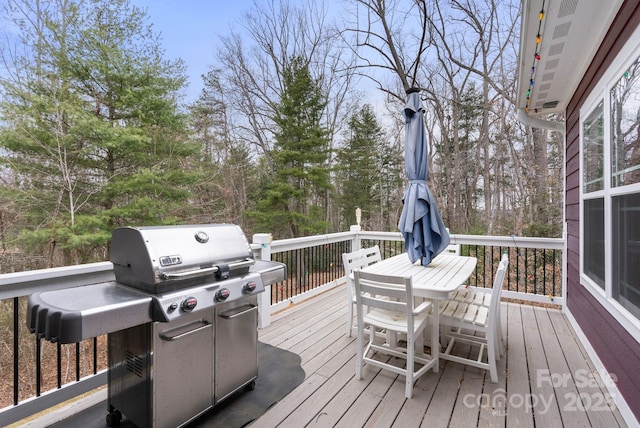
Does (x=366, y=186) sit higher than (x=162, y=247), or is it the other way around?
(x=366, y=186)

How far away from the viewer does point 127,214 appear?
580 cm

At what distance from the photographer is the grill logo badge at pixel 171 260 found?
1.51m

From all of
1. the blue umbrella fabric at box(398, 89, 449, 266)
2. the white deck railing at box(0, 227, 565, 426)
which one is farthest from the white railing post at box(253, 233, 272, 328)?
the blue umbrella fabric at box(398, 89, 449, 266)

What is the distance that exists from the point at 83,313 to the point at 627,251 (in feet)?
9.81

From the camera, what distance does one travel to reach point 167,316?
1.46 meters

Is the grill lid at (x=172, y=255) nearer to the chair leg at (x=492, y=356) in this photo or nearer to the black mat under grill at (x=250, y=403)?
the black mat under grill at (x=250, y=403)

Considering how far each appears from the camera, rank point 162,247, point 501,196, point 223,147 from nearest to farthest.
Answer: point 162,247 < point 501,196 < point 223,147

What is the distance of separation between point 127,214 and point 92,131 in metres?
1.61

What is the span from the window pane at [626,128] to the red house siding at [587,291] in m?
0.26

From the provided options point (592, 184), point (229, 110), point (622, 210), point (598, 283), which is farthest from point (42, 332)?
point (229, 110)

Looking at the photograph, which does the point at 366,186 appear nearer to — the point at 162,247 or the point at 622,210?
the point at 622,210

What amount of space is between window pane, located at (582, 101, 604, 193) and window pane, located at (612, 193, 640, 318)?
0.48 m

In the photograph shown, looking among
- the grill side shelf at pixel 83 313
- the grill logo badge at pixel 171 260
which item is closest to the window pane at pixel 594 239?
the grill logo badge at pixel 171 260

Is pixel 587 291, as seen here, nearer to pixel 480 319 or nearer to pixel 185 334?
pixel 480 319
